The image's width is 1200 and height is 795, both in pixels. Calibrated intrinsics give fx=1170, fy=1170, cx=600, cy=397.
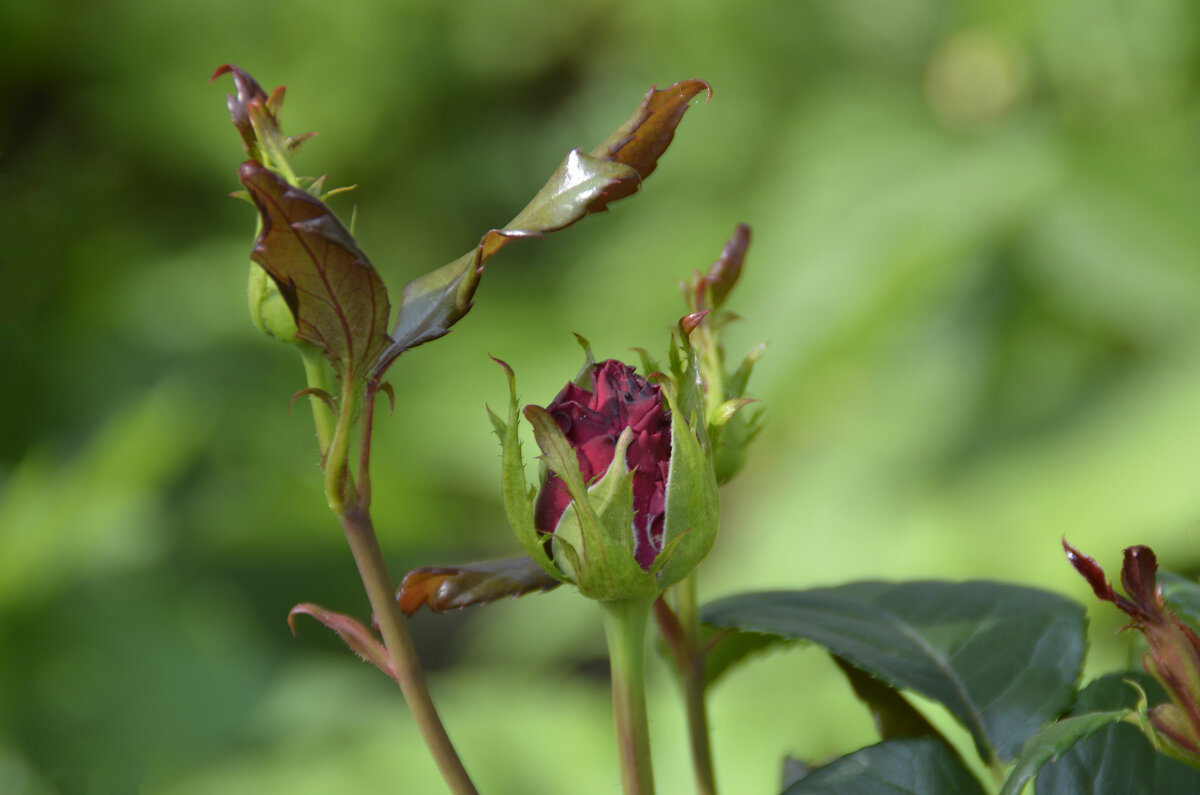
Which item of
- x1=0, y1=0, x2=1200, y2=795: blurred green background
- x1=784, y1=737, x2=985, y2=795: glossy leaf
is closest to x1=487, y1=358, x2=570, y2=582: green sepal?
x1=784, y1=737, x2=985, y2=795: glossy leaf

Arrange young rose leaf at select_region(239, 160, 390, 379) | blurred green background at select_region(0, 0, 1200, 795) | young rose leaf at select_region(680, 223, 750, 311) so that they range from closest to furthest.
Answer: young rose leaf at select_region(239, 160, 390, 379) → young rose leaf at select_region(680, 223, 750, 311) → blurred green background at select_region(0, 0, 1200, 795)

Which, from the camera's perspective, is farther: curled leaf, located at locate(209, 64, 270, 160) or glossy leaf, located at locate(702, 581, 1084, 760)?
glossy leaf, located at locate(702, 581, 1084, 760)

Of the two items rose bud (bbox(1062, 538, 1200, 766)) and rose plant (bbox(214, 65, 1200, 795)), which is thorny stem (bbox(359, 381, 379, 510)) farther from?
rose bud (bbox(1062, 538, 1200, 766))

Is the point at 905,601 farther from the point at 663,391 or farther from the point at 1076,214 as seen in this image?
the point at 1076,214

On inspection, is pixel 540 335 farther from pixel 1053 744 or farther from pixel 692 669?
pixel 1053 744

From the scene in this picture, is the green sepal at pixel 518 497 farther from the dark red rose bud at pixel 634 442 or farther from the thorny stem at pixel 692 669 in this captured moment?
the thorny stem at pixel 692 669

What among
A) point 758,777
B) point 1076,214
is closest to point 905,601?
point 758,777

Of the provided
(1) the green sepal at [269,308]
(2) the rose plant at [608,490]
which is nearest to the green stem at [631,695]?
(2) the rose plant at [608,490]
